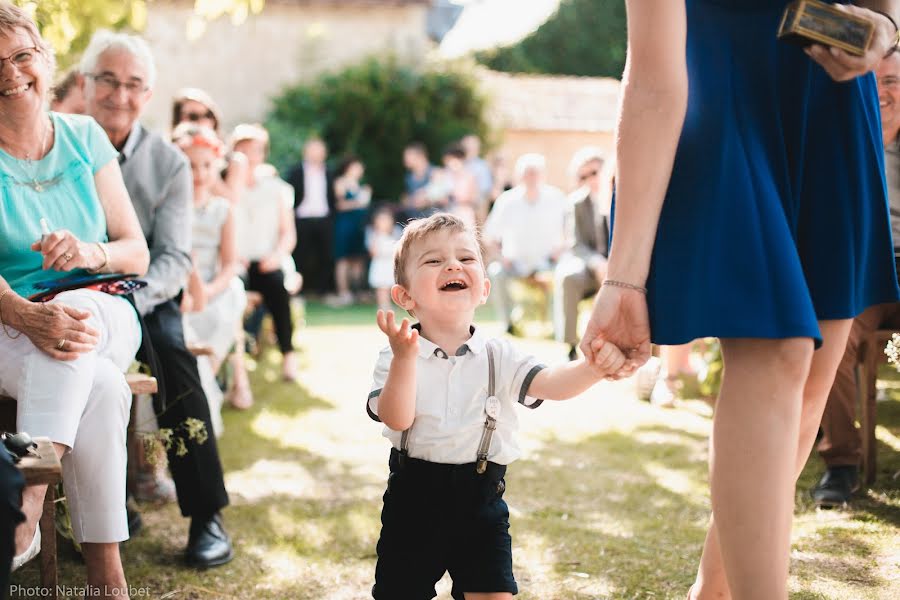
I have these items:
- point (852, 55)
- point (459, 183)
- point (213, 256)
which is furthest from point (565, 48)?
point (852, 55)

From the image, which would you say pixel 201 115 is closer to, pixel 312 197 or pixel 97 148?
pixel 97 148

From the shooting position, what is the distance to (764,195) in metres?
2.01

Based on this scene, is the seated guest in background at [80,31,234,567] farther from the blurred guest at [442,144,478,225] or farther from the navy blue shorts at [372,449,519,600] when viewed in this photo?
the blurred guest at [442,144,478,225]

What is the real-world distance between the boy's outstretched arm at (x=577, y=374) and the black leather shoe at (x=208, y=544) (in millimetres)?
1608

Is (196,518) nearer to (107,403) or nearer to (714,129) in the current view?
(107,403)

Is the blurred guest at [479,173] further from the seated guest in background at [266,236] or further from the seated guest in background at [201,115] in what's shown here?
the seated guest in background at [201,115]

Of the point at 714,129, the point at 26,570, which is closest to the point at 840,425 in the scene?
the point at 714,129

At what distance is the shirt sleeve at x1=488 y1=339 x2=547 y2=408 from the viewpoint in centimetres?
260

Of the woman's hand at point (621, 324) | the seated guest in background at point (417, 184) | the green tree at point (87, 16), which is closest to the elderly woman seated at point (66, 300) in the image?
the green tree at point (87, 16)

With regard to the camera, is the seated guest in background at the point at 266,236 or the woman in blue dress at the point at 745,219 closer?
the woman in blue dress at the point at 745,219

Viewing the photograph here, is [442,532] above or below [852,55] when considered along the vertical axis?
below

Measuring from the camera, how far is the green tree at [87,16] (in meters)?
4.62

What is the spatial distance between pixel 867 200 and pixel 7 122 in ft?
8.42

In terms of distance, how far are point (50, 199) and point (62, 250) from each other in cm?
30
